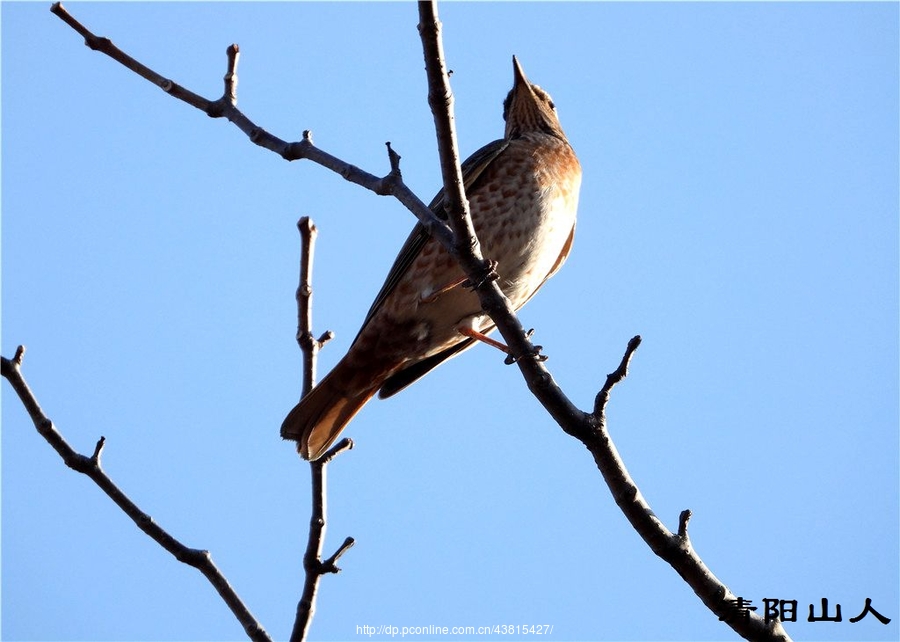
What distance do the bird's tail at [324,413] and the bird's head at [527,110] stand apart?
2649 millimetres

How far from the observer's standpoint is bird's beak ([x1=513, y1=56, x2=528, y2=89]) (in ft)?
26.2

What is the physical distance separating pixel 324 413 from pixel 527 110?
330 centimetres

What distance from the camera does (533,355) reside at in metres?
4.00

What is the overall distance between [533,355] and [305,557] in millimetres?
1329

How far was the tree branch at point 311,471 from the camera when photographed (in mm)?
4227

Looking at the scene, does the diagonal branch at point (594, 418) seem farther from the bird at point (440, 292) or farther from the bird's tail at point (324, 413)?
the bird at point (440, 292)

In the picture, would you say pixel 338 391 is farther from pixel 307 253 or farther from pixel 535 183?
pixel 535 183

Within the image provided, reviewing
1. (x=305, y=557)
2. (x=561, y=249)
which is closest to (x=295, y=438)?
(x=305, y=557)

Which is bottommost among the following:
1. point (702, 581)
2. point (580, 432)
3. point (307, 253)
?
point (702, 581)


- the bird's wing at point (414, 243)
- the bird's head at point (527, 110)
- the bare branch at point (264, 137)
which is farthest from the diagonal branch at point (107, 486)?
the bird's head at point (527, 110)

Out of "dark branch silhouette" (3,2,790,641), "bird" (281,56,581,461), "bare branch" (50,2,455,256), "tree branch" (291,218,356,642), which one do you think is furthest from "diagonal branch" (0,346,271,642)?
"bird" (281,56,581,461)

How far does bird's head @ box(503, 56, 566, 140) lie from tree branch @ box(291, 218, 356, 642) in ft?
10.4

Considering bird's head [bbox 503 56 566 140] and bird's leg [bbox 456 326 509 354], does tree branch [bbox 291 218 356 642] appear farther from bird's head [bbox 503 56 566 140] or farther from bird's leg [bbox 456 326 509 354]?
bird's head [bbox 503 56 566 140]

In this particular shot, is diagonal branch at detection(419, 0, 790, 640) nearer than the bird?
Yes
